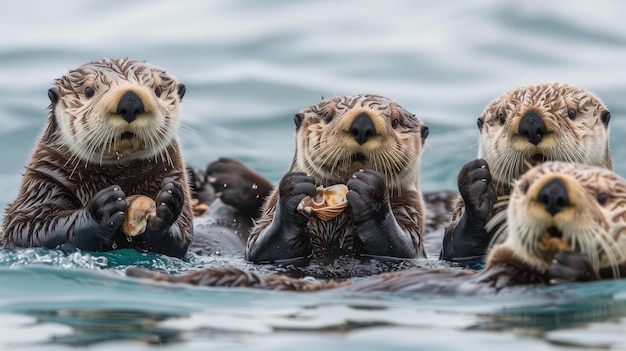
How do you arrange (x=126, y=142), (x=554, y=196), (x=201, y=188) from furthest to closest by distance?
(x=201, y=188) < (x=126, y=142) < (x=554, y=196)

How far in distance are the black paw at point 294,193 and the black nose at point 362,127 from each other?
1.27 feet

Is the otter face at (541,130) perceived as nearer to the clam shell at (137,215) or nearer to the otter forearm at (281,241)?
the otter forearm at (281,241)

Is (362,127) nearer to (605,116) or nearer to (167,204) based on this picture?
(167,204)

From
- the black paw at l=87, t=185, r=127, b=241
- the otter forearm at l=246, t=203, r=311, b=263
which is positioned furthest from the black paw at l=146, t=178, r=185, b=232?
the otter forearm at l=246, t=203, r=311, b=263

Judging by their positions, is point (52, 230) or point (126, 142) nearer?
point (52, 230)

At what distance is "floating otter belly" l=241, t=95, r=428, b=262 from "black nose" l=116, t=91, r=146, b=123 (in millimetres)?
1001

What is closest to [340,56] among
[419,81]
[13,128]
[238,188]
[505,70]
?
[419,81]

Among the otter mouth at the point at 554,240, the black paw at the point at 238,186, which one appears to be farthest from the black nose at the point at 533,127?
the black paw at the point at 238,186

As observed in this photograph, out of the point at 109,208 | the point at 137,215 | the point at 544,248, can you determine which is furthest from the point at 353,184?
the point at 544,248

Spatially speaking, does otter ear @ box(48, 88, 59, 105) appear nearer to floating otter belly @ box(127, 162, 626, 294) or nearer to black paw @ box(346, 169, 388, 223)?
black paw @ box(346, 169, 388, 223)

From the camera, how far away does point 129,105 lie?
753cm

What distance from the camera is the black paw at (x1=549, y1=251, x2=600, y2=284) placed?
17.7ft

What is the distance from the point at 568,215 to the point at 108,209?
9.97ft

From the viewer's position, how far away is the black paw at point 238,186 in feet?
32.0
